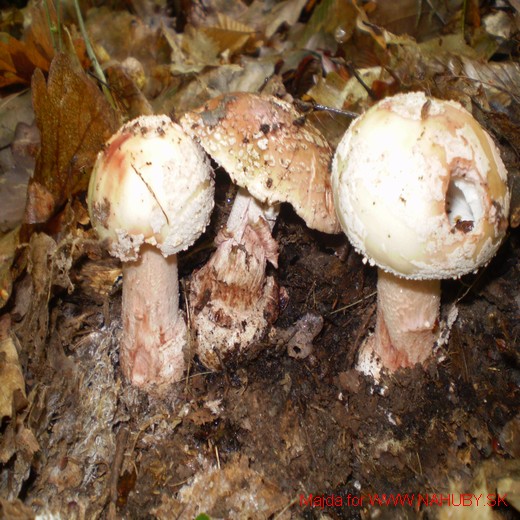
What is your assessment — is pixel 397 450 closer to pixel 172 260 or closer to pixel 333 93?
pixel 172 260

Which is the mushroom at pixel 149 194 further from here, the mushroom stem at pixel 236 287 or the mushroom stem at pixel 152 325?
the mushroom stem at pixel 236 287

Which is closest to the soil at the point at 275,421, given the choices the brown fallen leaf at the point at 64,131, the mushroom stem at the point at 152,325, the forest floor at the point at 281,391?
the forest floor at the point at 281,391

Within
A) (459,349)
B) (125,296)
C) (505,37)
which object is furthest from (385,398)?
(505,37)

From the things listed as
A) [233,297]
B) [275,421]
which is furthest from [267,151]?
[275,421]

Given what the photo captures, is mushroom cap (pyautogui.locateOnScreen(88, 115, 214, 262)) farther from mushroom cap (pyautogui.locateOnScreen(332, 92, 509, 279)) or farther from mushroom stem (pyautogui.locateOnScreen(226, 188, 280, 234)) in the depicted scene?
mushroom cap (pyautogui.locateOnScreen(332, 92, 509, 279))
